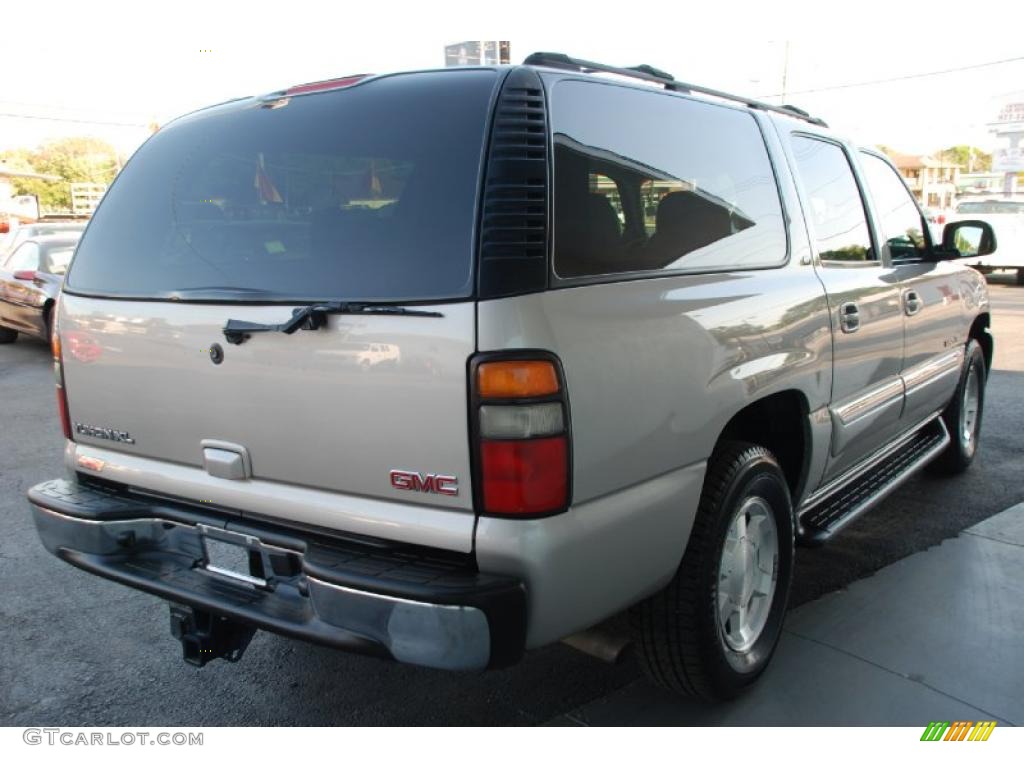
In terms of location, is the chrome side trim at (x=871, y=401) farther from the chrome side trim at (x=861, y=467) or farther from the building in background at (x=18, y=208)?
the building in background at (x=18, y=208)

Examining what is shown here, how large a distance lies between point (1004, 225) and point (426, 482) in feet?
64.8

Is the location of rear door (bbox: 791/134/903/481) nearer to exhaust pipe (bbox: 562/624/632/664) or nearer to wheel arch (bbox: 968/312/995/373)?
exhaust pipe (bbox: 562/624/632/664)

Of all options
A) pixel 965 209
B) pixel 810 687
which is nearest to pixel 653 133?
pixel 810 687

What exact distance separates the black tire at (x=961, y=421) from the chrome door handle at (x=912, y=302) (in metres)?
1.09

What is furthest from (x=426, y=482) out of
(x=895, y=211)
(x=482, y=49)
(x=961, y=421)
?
(x=482, y=49)

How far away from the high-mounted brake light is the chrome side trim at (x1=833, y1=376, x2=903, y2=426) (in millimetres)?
2116

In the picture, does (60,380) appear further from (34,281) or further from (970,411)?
(34,281)

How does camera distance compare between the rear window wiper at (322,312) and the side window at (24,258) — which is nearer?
the rear window wiper at (322,312)

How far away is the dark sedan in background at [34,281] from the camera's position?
31.6 ft

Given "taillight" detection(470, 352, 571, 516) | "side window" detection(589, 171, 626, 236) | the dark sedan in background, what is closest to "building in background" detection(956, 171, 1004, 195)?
the dark sedan in background

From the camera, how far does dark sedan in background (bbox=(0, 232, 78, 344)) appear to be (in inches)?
380

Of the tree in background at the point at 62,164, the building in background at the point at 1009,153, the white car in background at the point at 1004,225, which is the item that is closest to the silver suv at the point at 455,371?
the white car in background at the point at 1004,225

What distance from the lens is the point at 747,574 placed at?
2.88m

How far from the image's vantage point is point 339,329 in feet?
7.16
